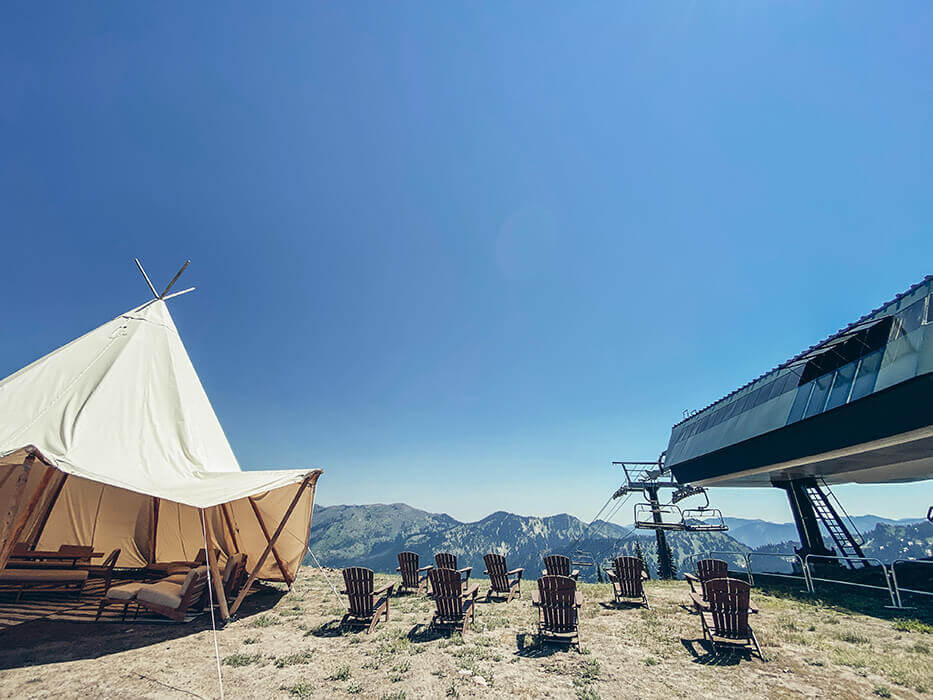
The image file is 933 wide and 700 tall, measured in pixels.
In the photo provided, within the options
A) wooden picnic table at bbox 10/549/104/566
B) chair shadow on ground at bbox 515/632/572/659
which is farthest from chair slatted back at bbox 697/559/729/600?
wooden picnic table at bbox 10/549/104/566

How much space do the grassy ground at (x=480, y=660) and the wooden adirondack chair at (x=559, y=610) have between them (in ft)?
0.96

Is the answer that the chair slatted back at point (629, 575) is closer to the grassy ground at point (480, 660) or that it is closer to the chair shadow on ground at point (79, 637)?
the grassy ground at point (480, 660)

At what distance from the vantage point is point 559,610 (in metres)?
7.70

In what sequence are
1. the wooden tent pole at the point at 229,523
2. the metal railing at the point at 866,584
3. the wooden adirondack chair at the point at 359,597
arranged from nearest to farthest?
1. the wooden adirondack chair at the point at 359,597
2. the metal railing at the point at 866,584
3. the wooden tent pole at the point at 229,523

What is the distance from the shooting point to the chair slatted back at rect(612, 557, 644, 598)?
33.9ft

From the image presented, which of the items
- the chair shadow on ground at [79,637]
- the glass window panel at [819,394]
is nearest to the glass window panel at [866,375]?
the glass window panel at [819,394]

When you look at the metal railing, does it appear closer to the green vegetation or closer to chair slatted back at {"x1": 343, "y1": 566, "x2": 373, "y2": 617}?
chair slatted back at {"x1": 343, "y1": 566, "x2": 373, "y2": 617}

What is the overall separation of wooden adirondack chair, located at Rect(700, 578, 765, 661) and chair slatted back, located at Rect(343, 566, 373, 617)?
7.11 m

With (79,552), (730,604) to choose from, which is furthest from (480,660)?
(79,552)

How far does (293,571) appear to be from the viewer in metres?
12.0

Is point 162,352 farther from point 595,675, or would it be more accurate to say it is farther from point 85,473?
point 595,675

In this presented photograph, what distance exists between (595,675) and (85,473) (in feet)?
33.8

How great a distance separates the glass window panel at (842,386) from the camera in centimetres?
1434

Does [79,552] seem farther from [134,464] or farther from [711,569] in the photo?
[711,569]
